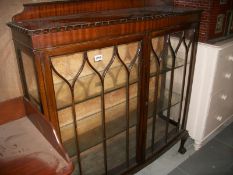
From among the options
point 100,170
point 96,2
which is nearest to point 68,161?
point 100,170

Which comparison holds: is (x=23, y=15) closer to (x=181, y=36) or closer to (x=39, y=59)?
(x=39, y=59)

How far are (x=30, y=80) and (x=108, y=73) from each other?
1.95 ft

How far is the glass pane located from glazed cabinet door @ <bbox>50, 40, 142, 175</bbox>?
113 mm

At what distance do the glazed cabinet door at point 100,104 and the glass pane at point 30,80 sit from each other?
11cm

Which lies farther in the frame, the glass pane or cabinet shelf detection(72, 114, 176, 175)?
cabinet shelf detection(72, 114, 176, 175)

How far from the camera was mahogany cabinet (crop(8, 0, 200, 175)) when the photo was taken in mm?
1231

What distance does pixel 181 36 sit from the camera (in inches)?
73.2

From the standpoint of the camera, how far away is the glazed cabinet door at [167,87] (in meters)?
1.81

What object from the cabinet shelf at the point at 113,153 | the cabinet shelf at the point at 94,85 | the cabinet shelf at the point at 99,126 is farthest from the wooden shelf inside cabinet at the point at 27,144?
the cabinet shelf at the point at 113,153

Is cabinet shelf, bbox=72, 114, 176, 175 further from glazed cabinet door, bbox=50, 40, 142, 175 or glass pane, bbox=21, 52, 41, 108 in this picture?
glass pane, bbox=21, 52, 41, 108

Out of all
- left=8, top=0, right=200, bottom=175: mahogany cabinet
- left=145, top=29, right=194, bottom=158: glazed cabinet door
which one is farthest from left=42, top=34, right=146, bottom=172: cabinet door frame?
left=145, top=29, right=194, bottom=158: glazed cabinet door

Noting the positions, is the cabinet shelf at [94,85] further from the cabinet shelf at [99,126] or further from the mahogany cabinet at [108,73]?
the cabinet shelf at [99,126]

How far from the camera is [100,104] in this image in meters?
1.74

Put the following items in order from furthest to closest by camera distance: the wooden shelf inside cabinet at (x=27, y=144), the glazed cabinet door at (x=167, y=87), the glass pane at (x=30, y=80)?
1. the glazed cabinet door at (x=167, y=87)
2. the glass pane at (x=30, y=80)
3. the wooden shelf inside cabinet at (x=27, y=144)
